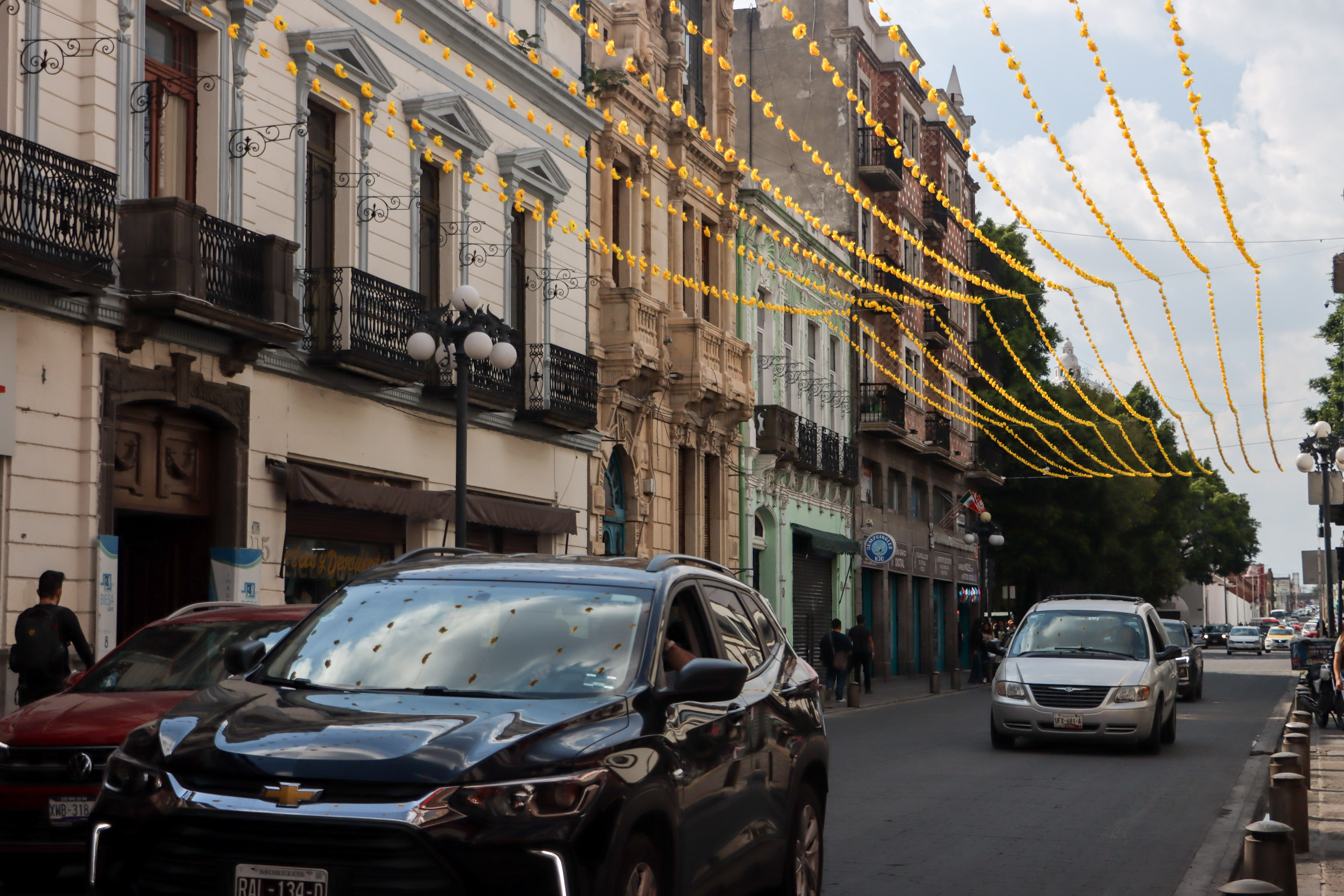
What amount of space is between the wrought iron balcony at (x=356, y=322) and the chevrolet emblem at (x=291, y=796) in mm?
14710

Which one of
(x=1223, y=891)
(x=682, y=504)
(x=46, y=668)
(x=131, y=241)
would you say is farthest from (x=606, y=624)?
(x=682, y=504)

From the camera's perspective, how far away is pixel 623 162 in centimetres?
3005

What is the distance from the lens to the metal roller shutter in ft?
131

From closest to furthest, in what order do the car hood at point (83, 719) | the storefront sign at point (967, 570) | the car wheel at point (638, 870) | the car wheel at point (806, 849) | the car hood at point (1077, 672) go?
the car wheel at point (638, 870)
the car wheel at point (806, 849)
the car hood at point (83, 719)
the car hood at point (1077, 672)
the storefront sign at point (967, 570)

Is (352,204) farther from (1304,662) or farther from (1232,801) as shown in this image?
(1304,662)

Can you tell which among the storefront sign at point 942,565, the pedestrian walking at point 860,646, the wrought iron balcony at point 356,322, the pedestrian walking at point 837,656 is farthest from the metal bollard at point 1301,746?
the storefront sign at point 942,565

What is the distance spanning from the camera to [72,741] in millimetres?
8664

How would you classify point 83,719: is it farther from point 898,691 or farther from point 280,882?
point 898,691

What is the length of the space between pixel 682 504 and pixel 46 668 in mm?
21515

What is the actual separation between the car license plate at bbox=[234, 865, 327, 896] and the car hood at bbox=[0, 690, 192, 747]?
351 centimetres

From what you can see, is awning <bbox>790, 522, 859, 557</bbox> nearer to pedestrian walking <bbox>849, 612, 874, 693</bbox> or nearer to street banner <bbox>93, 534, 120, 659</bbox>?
pedestrian walking <bbox>849, 612, 874, 693</bbox>

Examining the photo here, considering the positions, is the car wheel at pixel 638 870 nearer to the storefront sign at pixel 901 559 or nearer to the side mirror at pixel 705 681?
the side mirror at pixel 705 681

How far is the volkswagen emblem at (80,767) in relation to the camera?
28.1 ft

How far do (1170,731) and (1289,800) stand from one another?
36.5ft
